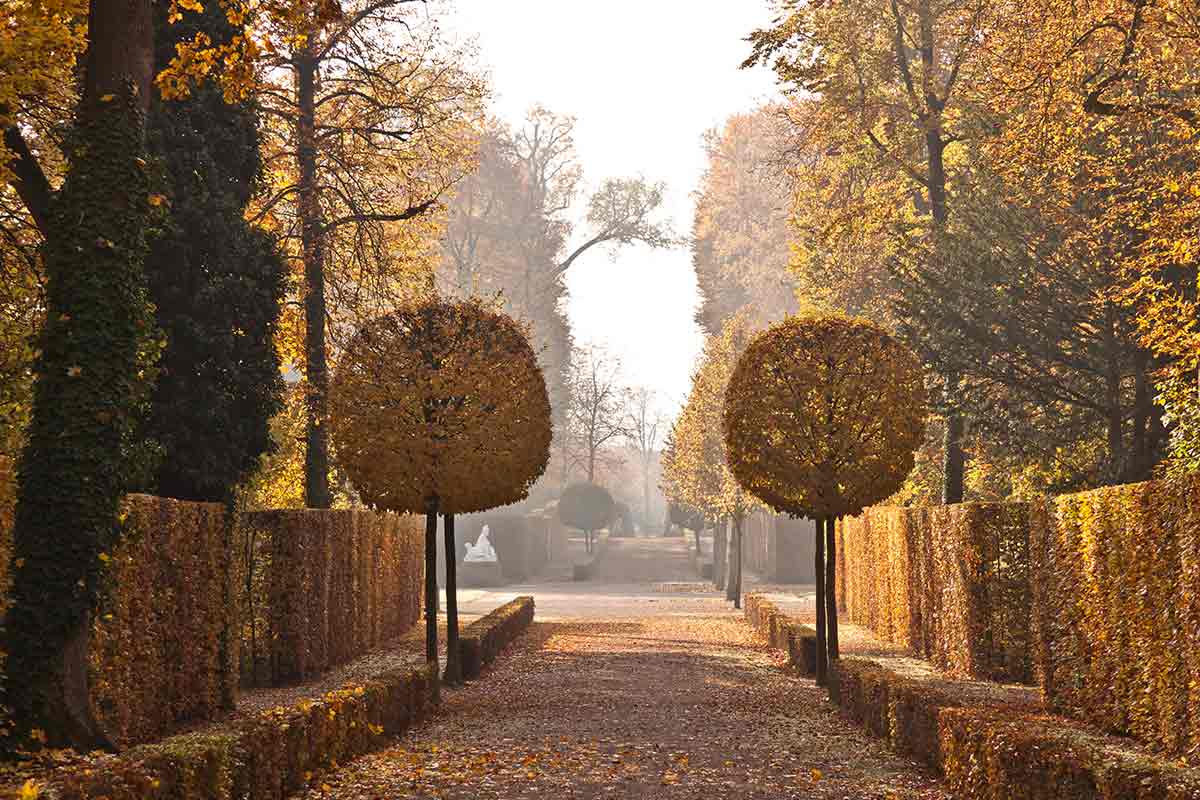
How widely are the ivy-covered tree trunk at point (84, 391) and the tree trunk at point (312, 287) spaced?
8.44 metres

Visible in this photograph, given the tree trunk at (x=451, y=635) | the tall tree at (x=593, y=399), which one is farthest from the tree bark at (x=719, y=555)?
the tree trunk at (x=451, y=635)

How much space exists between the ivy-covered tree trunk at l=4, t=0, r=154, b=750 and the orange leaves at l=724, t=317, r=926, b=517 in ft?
30.4

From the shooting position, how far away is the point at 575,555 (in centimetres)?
6444

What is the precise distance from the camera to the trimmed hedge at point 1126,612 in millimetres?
9570

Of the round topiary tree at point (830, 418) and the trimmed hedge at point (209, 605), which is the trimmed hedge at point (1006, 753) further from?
the trimmed hedge at point (209, 605)

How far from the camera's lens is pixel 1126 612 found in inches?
423

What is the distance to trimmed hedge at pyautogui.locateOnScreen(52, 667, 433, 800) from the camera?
7.20 m

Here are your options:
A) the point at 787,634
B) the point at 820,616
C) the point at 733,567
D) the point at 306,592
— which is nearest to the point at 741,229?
the point at 733,567

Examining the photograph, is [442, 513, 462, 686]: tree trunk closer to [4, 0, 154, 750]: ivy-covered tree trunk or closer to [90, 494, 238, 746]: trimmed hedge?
[90, 494, 238, 746]: trimmed hedge

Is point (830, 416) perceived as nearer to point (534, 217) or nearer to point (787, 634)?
point (787, 634)

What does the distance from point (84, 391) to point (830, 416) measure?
10313mm

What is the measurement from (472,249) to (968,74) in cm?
3323

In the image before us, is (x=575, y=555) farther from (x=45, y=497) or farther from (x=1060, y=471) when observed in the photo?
(x=45, y=497)

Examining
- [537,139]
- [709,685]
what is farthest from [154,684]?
[537,139]
